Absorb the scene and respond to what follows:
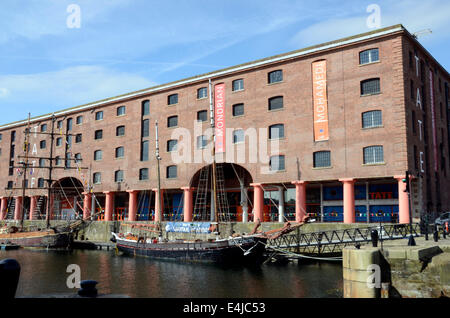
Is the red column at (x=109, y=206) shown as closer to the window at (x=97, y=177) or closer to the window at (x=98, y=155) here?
the window at (x=97, y=177)

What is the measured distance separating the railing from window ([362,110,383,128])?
878 cm

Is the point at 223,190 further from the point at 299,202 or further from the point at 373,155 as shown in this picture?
the point at 373,155

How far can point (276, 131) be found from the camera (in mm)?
38750

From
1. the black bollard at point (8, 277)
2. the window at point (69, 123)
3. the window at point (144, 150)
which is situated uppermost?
the window at point (69, 123)

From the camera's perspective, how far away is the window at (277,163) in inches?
1497

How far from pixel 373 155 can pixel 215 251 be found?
15.1 meters

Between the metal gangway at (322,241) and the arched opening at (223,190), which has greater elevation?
the arched opening at (223,190)

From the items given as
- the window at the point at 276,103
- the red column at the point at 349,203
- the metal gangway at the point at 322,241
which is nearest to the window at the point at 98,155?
the window at the point at 276,103

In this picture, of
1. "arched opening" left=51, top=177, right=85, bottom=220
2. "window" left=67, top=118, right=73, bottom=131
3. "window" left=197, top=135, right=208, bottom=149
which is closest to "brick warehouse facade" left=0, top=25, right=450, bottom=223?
"window" left=197, top=135, right=208, bottom=149

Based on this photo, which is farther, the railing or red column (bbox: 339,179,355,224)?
red column (bbox: 339,179,355,224)

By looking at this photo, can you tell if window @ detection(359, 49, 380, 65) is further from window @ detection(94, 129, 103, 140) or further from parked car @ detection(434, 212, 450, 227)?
window @ detection(94, 129, 103, 140)

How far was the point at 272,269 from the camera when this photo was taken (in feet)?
86.7

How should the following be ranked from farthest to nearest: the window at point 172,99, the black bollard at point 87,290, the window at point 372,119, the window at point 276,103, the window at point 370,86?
the window at point 172,99, the window at point 276,103, the window at point 370,86, the window at point 372,119, the black bollard at point 87,290

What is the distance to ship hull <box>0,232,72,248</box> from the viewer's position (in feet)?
141
